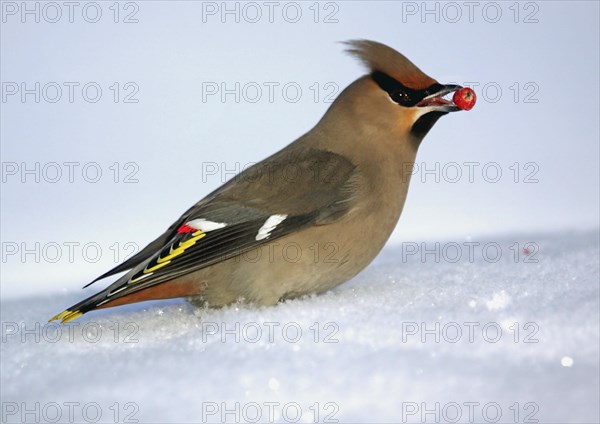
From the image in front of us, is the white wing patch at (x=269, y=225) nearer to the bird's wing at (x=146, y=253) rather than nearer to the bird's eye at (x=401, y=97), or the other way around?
the bird's wing at (x=146, y=253)

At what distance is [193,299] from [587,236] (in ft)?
5.95

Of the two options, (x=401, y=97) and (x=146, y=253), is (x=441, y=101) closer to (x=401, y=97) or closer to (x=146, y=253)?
(x=401, y=97)

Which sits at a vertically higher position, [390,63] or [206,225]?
[390,63]

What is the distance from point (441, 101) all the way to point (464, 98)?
0.26ft

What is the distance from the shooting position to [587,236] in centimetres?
483

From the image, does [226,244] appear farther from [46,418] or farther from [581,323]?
[581,323]

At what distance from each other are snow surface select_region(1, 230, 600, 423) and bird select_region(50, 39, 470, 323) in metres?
0.11

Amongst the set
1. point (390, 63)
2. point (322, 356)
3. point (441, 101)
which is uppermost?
point (390, 63)

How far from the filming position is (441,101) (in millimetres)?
A: 3980

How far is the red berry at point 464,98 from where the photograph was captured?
395 cm

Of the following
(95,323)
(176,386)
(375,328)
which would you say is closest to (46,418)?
(176,386)

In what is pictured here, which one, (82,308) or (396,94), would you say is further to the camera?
(396,94)

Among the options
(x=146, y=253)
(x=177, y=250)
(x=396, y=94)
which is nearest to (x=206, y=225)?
(x=177, y=250)

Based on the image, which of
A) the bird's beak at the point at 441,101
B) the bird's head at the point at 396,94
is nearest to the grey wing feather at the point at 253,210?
the bird's head at the point at 396,94
